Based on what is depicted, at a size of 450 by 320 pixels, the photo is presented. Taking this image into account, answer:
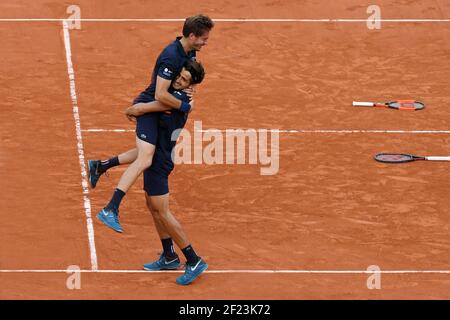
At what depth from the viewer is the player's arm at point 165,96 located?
1723 cm

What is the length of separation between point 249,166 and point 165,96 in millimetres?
4494

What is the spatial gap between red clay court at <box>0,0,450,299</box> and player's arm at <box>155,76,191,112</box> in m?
2.13

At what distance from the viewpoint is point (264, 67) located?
995 inches

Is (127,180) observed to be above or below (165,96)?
below

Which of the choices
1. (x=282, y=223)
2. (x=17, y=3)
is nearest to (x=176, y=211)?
(x=282, y=223)

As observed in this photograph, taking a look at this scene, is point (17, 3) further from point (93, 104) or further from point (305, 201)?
point (305, 201)

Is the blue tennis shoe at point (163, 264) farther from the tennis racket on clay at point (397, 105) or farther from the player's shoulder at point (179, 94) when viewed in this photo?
the tennis racket on clay at point (397, 105)

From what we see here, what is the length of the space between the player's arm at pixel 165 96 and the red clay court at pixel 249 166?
2.13 m

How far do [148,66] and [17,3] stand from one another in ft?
11.9

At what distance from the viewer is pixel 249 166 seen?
2153 cm

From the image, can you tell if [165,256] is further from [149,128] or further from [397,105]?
[397,105]

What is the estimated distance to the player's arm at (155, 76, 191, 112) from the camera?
56.5 ft

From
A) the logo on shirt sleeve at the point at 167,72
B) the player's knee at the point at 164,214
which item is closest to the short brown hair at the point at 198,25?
the logo on shirt sleeve at the point at 167,72

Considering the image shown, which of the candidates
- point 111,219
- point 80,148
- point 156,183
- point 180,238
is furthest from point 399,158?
point 111,219
